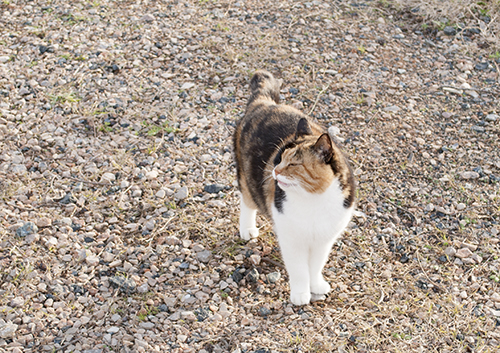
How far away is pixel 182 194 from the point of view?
189 inches

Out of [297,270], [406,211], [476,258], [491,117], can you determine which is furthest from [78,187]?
[491,117]

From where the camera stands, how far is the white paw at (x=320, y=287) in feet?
13.0

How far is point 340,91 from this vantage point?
20.1 ft

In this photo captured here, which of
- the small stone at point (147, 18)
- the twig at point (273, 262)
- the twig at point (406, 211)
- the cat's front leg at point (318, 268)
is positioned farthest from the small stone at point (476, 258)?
the small stone at point (147, 18)

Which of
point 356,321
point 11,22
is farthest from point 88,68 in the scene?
point 356,321

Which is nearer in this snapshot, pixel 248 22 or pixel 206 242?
pixel 206 242

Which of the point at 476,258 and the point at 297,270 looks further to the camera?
the point at 476,258

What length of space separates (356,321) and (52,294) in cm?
230

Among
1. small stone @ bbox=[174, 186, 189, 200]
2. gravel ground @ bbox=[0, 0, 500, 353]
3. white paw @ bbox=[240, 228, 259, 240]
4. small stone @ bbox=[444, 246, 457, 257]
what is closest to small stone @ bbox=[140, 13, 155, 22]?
gravel ground @ bbox=[0, 0, 500, 353]

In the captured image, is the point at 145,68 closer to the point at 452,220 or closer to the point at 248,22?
the point at 248,22

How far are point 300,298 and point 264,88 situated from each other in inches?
75.6

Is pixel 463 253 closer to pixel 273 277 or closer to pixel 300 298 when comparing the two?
pixel 300 298

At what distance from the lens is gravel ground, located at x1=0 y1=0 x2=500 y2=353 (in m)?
3.67

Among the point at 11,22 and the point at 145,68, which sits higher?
the point at 145,68
